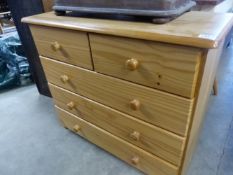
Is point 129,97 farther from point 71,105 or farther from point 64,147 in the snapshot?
point 64,147

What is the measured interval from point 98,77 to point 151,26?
1.13 ft

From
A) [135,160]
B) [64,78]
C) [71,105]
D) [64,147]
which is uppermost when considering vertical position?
[64,78]

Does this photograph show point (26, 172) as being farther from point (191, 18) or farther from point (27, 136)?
point (191, 18)

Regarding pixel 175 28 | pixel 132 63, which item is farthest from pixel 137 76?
pixel 175 28

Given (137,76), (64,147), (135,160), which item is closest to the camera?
(137,76)

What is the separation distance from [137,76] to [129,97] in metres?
0.12

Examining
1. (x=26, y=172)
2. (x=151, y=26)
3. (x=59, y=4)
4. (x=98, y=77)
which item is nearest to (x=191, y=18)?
(x=151, y=26)

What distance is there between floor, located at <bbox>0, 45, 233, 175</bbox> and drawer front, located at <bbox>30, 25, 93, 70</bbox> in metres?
0.59

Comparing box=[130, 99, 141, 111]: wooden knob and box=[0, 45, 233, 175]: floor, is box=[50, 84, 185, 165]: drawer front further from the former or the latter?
box=[0, 45, 233, 175]: floor

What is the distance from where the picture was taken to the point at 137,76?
765 mm

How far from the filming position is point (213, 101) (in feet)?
5.24

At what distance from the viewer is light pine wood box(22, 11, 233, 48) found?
56 cm

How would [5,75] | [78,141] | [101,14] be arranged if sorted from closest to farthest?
[101,14] < [78,141] < [5,75]

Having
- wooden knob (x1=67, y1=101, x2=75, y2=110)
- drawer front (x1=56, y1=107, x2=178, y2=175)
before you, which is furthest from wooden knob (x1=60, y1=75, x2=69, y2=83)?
drawer front (x1=56, y1=107, x2=178, y2=175)
